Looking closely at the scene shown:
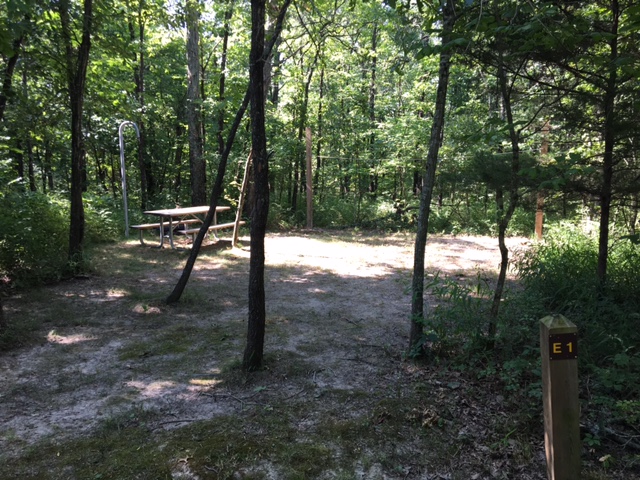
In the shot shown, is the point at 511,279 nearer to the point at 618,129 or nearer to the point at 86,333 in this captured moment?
the point at 618,129

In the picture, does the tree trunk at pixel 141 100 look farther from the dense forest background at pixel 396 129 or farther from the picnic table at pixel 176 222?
the picnic table at pixel 176 222

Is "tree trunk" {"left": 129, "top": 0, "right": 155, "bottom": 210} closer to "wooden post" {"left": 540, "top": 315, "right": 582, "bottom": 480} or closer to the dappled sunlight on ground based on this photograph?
the dappled sunlight on ground

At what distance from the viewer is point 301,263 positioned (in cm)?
832

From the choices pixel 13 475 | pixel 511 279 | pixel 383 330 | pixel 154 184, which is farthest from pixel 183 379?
pixel 154 184

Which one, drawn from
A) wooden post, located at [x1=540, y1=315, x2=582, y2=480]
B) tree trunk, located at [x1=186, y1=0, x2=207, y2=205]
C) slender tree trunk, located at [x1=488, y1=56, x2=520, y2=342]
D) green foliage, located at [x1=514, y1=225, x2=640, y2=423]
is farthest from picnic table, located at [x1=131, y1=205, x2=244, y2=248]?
wooden post, located at [x1=540, y1=315, x2=582, y2=480]

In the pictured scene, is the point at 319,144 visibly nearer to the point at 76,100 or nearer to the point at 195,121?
the point at 195,121

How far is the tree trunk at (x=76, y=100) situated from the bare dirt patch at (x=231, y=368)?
66 cm

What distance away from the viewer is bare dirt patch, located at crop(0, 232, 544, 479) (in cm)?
270

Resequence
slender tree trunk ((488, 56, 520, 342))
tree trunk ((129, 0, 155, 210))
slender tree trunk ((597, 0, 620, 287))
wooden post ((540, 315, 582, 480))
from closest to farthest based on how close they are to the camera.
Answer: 1. wooden post ((540, 315, 582, 480))
2. slender tree trunk ((488, 56, 520, 342))
3. slender tree trunk ((597, 0, 620, 287))
4. tree trunk ((129, 0, 155, 210))

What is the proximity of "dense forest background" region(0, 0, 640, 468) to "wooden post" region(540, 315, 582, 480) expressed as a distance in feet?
3.42

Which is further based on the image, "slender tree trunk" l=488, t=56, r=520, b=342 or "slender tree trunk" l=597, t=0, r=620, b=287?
"slender tree trunk" l=597, t=0, r=620, b=287

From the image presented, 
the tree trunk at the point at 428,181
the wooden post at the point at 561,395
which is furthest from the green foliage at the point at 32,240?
the wooden post at the point at 561,395

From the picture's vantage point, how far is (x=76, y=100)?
6293mm

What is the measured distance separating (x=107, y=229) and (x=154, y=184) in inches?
289
